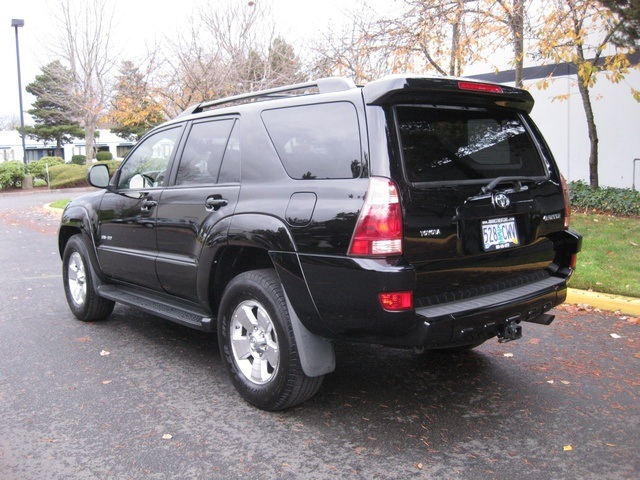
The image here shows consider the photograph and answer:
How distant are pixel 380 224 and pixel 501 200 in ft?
2.84

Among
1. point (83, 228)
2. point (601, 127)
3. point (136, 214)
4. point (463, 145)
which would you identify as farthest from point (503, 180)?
point (601, 127)

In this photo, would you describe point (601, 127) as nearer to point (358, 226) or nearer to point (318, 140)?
point (318, 140)

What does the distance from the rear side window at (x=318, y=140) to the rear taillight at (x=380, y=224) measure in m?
0.20

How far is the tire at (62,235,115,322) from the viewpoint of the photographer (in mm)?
5742

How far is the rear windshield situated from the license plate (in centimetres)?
29

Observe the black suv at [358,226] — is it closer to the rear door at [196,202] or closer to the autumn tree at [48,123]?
the rear door at [196,202]

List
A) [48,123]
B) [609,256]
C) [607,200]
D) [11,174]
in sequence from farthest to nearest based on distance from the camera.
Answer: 1. [48,123]
2. [11,174]
3. [607,200]
4. [609,256]

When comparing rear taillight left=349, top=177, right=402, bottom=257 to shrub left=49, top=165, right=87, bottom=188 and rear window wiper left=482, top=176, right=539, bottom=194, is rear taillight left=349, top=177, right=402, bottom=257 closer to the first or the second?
rear window wiper left=482, top=176, right=539, bottom=194

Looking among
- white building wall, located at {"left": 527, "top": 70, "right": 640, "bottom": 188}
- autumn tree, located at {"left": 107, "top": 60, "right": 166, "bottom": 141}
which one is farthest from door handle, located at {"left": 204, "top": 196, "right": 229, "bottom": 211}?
autumn tree, located at {"left": 107, "top": 60, "right": 166, "bottom": 141}

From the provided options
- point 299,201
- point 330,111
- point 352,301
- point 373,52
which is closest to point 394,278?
point 352,301

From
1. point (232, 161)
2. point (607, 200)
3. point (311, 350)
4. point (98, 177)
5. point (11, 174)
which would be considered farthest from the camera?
point (11, 174)

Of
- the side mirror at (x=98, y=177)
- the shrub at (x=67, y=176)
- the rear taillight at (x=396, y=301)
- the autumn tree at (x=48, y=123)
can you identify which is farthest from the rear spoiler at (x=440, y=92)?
the autumn tree at (x=48, y=123)

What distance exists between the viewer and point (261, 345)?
3830mm

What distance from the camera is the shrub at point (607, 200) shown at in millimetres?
10797
